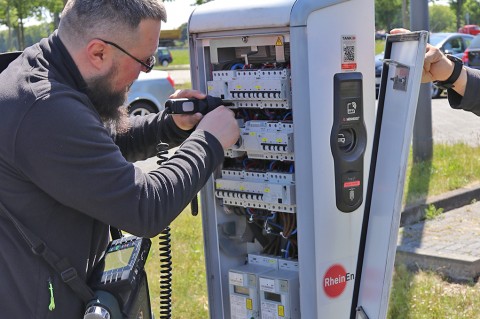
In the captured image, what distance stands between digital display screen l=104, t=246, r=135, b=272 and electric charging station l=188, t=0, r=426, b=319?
753mm

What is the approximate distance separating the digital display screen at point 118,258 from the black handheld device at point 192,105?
2.22 ft

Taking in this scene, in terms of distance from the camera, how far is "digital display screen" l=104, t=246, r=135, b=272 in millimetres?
2834

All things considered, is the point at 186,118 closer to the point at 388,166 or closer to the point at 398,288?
the point at 388,166

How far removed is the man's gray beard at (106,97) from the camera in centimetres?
270

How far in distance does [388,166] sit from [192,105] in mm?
921

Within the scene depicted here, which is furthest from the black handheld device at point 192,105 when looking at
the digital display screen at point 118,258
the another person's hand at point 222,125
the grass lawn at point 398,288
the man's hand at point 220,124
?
the grass lawn at point 398,288

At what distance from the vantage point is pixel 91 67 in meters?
2.68

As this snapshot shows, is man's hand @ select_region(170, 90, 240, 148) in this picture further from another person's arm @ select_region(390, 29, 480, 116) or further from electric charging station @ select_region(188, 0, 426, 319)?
another person's arm @ select_region(390, 29, 480, 116)

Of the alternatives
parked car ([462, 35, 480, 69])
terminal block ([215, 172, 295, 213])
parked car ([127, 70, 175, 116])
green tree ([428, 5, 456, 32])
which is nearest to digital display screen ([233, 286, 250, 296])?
terminal block ([215, 172, 295, 213])

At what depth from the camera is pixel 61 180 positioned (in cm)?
247

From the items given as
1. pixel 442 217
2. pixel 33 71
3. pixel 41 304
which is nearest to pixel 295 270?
pixel 41 304

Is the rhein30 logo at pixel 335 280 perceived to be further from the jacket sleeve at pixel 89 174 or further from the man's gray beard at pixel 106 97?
the man's gray beard at pixel 106 97

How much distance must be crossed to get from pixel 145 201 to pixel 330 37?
3.82 ft

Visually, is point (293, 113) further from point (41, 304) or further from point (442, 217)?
point (442, 217)
